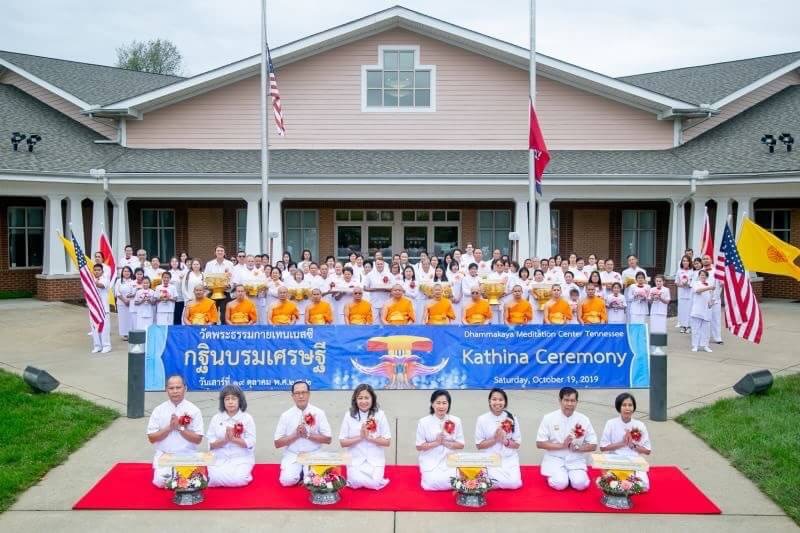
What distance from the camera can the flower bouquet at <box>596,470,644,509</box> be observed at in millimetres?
6668

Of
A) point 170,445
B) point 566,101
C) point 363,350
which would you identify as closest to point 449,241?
point 566,101

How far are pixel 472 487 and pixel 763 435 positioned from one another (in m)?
3.85

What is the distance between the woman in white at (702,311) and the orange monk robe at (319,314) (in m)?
6.71

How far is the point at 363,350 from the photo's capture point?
10727 mm

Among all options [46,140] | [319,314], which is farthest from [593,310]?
[46,140]

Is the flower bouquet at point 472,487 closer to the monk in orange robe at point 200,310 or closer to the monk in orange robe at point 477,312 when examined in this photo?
the monk in orange robe at point 477,312

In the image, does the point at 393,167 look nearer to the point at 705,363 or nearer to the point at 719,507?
the point at 705,363

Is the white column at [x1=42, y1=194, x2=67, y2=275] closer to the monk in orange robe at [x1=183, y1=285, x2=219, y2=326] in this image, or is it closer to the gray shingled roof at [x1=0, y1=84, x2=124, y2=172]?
the gray shingled roof at [x1=0, y1=84, x2=124, y2=172]

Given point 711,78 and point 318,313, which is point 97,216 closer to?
point 318,313

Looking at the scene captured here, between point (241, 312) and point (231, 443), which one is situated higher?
point (241, 312)

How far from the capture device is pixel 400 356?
10.8 m

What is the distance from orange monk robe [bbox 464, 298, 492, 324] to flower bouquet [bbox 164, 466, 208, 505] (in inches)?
252

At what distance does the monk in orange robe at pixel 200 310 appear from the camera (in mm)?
12039

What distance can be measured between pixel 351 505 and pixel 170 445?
1.90 meters
